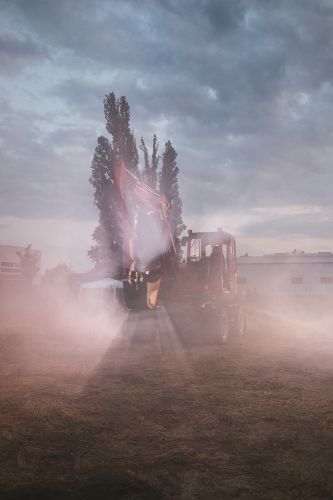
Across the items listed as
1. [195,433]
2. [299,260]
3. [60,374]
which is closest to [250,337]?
[60,374]

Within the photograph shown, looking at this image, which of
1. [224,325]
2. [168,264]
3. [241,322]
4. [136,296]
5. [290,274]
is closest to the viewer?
[136,296]

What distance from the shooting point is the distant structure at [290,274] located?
49.3 m

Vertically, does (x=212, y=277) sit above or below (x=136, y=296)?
above

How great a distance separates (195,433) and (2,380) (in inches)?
188

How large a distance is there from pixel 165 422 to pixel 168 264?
315 inches

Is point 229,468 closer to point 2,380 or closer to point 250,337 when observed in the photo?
point 2,380

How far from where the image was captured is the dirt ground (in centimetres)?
449

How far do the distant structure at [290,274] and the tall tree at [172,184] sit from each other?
17174 mm

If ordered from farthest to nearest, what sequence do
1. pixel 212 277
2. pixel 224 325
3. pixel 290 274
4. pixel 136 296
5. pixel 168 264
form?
1. pixel 290 274
2. pixel 224 325
3. pixel 212 277
4. pixel 168 264
5. pixel 136 296

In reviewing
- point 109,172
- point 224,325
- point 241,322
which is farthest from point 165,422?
point 109,172

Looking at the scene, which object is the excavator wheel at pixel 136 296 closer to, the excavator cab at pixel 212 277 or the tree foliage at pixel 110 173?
the excavator cab at pixel 212 277

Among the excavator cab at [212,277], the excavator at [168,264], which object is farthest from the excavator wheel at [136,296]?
the excavator cab at [212,277]

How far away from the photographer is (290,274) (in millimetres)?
51125

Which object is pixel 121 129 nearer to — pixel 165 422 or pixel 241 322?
pixel 241 322
